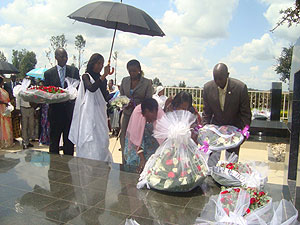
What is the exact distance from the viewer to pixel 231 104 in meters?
3.64

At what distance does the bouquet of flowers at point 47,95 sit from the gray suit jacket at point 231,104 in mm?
2043

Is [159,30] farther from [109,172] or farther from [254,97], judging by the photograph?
[254,97]

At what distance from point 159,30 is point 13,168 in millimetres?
2796

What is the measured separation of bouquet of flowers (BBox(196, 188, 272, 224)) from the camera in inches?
79.7

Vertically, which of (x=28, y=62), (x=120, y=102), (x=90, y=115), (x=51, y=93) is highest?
(x=28, y=62)

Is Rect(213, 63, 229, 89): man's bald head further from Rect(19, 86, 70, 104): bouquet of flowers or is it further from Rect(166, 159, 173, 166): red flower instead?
Rect(19, 86, 70, 104): bouquet of flowers

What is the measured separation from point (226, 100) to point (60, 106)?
249 cm

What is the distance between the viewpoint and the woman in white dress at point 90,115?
4200 mm

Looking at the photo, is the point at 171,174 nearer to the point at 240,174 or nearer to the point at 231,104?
the point at 240,174

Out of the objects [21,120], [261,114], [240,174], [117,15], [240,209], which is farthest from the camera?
[261,114]

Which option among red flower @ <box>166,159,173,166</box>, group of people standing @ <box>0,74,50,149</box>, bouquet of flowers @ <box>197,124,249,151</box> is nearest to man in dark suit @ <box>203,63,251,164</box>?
bouquet of flowers @ <box>197,124,249,151</box>

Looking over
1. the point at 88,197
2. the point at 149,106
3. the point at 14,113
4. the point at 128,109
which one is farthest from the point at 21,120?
the point at 88,197

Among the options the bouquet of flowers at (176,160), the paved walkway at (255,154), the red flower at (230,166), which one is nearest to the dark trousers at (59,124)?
the paved walkway at (255,154)

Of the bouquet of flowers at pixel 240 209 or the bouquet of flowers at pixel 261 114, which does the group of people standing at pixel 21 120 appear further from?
the bouquet of flowers at pixel 261 114
